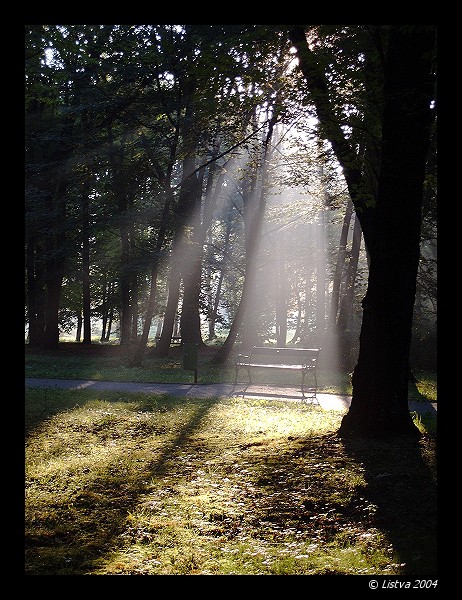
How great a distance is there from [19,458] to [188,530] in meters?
2.47

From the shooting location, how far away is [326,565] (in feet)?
12.7

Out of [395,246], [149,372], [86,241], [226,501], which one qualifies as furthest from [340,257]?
[226,501]

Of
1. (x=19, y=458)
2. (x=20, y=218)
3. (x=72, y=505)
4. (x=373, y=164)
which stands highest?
(x=373, y=164)

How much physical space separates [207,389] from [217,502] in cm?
902

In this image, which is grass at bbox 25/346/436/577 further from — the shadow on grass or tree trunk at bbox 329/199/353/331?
tree trunk at bbox 329/199/353/331

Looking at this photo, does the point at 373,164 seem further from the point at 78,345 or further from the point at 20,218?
the point at 78,345

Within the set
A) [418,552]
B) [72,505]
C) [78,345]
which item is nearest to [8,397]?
[418,552]

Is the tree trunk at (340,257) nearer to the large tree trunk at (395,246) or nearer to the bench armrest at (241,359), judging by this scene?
the bench armrest at (241,359)

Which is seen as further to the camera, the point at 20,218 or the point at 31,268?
the point at 31,268

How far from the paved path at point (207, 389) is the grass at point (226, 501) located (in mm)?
4177

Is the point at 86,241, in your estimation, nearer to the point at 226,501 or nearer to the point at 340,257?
the point at 340,257

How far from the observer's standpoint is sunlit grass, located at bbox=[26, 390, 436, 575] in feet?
13.1

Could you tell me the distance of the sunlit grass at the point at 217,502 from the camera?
4008 millimetres

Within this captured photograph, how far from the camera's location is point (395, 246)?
23.0 ft
